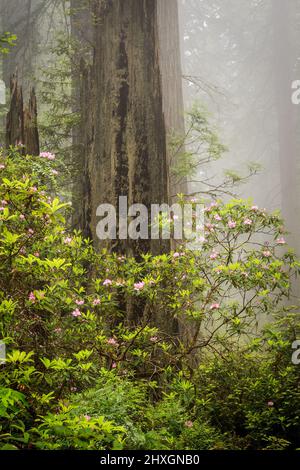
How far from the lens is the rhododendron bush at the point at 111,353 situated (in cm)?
312

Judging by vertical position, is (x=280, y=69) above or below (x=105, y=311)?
above

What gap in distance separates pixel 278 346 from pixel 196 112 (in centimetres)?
426

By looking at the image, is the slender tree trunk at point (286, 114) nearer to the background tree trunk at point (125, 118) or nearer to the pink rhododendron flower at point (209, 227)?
the background tree trunk at point (125, 118)

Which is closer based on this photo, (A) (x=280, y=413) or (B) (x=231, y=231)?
(A) (x=280, y=413)

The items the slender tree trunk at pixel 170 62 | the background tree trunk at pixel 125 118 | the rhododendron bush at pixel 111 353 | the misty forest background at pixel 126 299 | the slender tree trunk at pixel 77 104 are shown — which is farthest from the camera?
the slender tree trunk at pixel 170 62

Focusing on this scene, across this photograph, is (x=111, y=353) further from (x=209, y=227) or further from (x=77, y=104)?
(x=77, y=104)

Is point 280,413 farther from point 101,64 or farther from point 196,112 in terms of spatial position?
point 196,112

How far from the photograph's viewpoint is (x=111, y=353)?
14.4 feet

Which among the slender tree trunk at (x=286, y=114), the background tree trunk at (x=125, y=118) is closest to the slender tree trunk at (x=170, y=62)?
the background tree trunk at (x=125, y=118)

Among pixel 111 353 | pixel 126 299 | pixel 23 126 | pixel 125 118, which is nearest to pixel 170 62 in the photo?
pixel 125 118

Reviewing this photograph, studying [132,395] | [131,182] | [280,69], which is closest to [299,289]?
[280,69]

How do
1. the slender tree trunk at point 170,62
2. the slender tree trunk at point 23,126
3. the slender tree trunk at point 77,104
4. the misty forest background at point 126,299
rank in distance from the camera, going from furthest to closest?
the slender tree trunk at point 170,62 < the slender tree trunk at point 77,104 < the slender tree trunk at point 23,126 < the misty forest background at point 126,299

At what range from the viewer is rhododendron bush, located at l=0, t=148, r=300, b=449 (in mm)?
3115

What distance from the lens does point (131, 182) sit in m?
5.59
